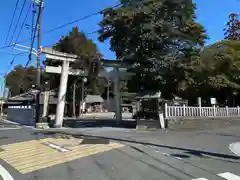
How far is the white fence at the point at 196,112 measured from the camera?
20.3 metres

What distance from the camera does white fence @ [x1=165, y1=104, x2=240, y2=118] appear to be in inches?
800

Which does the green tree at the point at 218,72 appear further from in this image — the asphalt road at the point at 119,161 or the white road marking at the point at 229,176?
the white road marking at the point at 229,176

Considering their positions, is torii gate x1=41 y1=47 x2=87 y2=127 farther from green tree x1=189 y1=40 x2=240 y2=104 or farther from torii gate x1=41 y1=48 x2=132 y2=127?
green tree x1=189 y1=40 x2=240 y2=104

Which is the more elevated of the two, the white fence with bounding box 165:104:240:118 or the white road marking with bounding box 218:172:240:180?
the white fence with bounding box 165:104:240:118

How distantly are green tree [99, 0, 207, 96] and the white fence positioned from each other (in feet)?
6.09

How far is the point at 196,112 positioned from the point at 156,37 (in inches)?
258

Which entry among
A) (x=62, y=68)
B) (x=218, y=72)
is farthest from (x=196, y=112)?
(x=62, y=68)

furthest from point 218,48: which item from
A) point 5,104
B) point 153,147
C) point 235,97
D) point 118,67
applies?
point 5,104

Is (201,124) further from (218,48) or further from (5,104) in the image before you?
(5,104)

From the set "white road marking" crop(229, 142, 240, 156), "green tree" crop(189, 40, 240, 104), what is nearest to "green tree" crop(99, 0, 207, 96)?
"green tree" crop(189, 40, 240, 104)

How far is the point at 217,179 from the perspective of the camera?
680cm

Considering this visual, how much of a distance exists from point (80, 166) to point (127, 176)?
1.70 metres

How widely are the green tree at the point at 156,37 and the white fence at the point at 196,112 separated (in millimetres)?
1856

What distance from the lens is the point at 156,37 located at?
20219 mm
